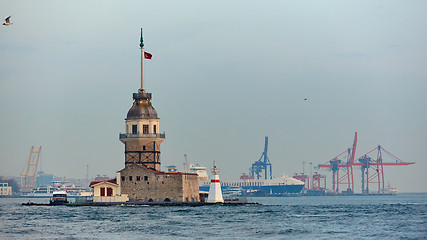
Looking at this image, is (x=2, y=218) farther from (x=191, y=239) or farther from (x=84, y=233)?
(x=191, y=239)

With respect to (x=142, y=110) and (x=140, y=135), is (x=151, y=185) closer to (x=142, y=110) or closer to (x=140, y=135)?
(x=140, y=135)

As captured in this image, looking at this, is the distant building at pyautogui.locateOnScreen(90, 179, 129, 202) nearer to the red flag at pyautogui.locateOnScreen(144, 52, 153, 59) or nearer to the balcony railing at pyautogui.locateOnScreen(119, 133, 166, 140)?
the balcony railing at pyautogui.locateOnScreen(119, 133, 166, 140)

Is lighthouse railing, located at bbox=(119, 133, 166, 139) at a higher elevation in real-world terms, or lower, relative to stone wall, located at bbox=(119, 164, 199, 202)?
higher

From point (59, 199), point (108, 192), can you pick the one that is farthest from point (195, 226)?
point (59, 199)

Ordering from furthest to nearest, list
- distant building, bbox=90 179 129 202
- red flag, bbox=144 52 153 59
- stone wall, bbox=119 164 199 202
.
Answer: red flag, bbox=144 52 153 59 < distant building, bbox=90 179 129 202 < stone wall, bbox=119 164 199 202

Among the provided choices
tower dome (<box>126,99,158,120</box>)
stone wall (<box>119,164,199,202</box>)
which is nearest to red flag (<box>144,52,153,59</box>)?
tower dome (<box>126,99,158,120</box>)

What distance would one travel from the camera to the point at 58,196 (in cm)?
11038

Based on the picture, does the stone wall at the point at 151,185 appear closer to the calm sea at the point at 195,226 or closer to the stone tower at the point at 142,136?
the stone tower at the point at 142,136

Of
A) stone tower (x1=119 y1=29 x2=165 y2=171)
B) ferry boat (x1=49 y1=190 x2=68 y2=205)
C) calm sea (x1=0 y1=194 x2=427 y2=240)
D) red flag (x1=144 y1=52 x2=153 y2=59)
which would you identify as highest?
red flag (x1=144 y1=52 x2=153 y2=59)

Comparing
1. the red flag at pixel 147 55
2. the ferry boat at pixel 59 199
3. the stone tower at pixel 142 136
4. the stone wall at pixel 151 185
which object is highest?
the red flag at pixel 147 55

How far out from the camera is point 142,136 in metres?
101

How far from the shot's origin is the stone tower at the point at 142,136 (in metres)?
101

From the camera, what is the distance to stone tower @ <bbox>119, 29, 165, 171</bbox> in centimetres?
10119

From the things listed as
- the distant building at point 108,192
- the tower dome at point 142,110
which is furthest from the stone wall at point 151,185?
the tower dome at point 142,110
